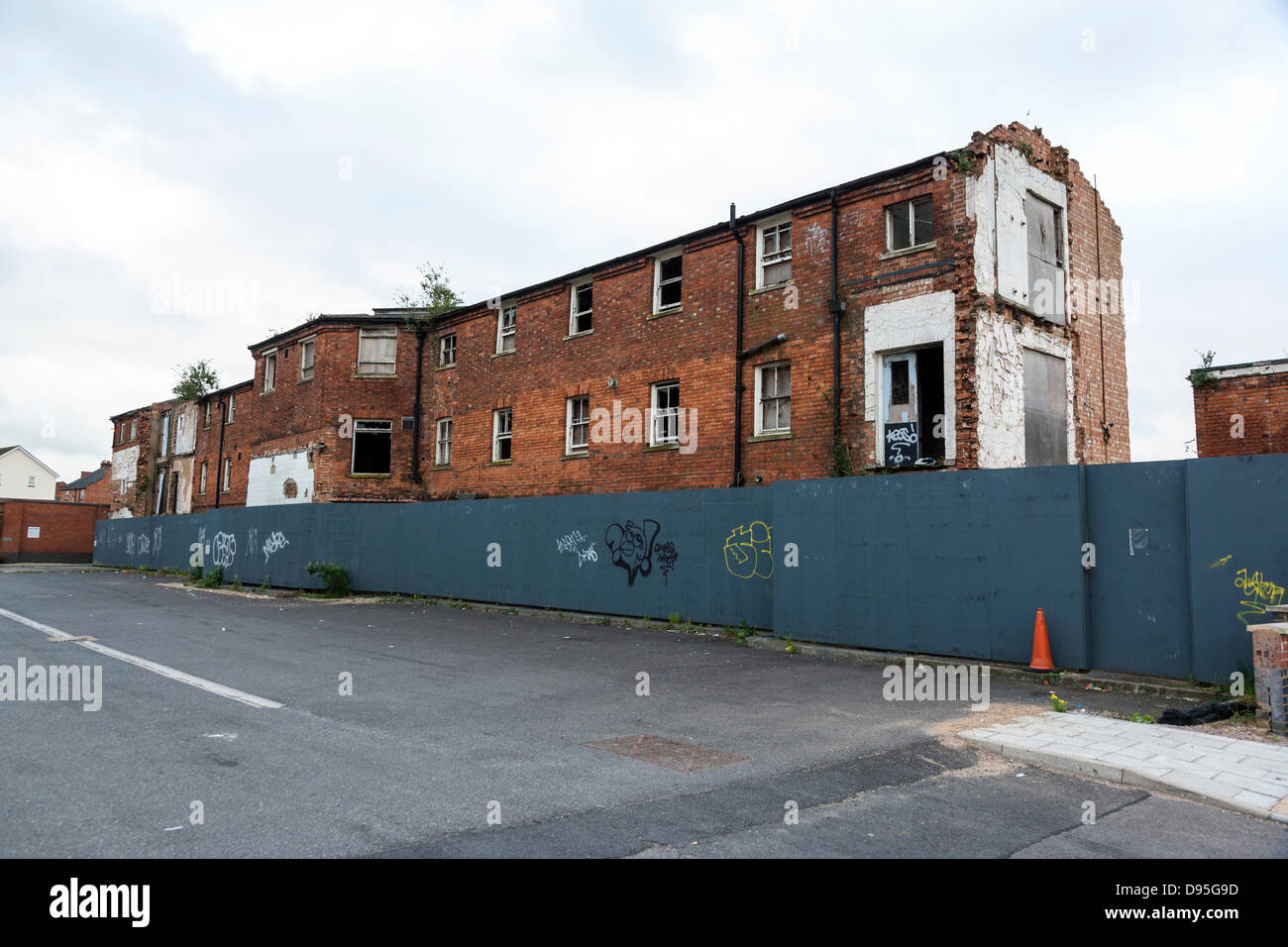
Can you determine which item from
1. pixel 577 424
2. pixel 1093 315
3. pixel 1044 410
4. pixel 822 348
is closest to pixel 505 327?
pixel 577 424

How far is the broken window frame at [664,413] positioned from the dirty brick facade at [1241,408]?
13.2m

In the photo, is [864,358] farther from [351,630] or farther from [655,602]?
[351,630]

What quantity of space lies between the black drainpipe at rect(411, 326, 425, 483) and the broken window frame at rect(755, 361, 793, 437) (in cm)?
1339

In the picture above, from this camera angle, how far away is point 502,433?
2394cm

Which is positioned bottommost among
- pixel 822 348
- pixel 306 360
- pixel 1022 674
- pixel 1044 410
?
pixel 1022 674

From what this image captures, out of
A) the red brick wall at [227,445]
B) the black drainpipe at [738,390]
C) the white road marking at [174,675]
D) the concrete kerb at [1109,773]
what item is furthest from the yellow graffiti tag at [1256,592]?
the red brick wall at [227,445]

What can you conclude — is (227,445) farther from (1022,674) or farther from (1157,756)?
(1157,756)

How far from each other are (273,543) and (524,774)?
22.6 m

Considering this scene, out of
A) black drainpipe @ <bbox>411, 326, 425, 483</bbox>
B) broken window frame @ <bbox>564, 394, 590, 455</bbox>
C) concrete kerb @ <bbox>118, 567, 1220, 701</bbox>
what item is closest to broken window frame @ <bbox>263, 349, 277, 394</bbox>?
black drainpipe @ <bbox>411, 326, 425, 483</bbox>

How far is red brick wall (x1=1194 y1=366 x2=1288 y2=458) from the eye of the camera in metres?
19.7

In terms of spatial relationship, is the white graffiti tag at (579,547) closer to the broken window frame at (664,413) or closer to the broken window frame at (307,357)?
the broken window frame at (664,413)
